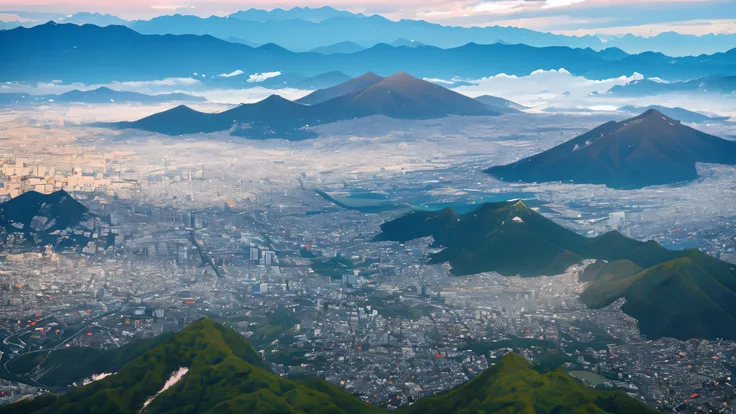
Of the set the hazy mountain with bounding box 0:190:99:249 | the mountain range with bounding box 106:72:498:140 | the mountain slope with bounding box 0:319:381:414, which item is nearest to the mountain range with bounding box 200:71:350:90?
the mountain range with bounding box 106:72:498:140

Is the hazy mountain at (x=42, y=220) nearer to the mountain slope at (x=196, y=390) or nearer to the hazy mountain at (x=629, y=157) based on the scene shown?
the mountain slope at (x=196, y=390)

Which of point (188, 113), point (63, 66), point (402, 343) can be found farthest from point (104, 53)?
point (402, 343)

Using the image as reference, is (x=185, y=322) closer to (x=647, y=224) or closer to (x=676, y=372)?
(x=676, y=372)

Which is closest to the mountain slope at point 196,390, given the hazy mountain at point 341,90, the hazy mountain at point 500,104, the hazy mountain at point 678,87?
the hazy mountain at point 341,90

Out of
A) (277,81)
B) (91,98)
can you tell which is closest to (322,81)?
(277,81)

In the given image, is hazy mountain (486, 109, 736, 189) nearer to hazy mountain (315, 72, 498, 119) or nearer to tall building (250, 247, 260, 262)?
tall building (250, 247, 260, 262)
